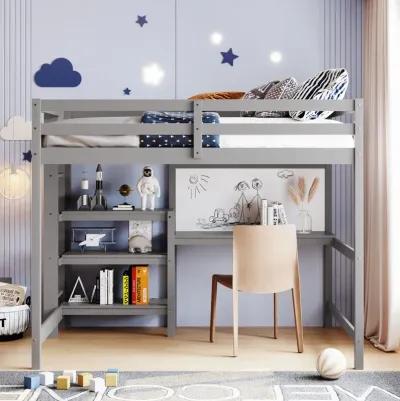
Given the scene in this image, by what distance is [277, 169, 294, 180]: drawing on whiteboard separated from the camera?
15.9 feet

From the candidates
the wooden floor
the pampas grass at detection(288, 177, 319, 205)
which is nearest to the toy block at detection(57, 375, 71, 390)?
the wooden floor

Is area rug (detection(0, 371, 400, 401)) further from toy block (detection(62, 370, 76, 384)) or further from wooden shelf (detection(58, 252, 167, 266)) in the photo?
wooden shelf (detection(58, 252, 167, 266))

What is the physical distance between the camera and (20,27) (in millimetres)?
4855

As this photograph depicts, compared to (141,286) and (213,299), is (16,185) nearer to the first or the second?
(141,286)

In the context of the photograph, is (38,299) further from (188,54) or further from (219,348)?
(188,54)

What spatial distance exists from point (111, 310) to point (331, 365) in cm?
156

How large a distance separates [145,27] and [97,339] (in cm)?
195

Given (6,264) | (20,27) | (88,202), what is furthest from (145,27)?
(6,264)

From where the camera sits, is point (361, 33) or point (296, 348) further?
point (361, 33)

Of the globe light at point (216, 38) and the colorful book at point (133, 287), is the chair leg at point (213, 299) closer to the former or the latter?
the colorful book at point (133, 287)

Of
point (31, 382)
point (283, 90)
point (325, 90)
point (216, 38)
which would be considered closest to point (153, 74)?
point (216, 38)

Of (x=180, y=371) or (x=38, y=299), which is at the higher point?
(x=38, y=299)

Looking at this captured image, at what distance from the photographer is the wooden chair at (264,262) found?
4.09 metres

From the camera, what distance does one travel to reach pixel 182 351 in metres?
4.25
